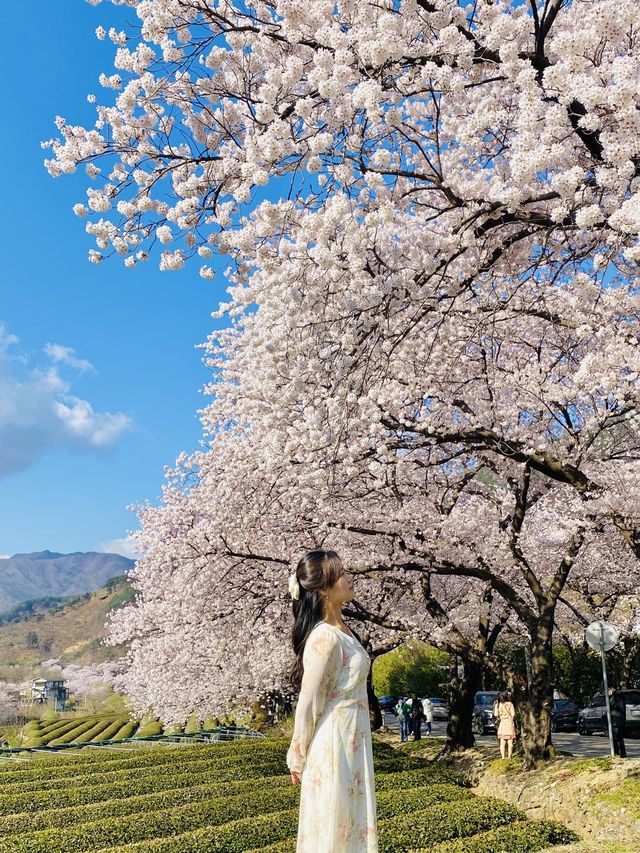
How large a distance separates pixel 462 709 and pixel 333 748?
40.8ft

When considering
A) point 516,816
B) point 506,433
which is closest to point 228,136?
point 506,433

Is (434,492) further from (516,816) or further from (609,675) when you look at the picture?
(609,675)

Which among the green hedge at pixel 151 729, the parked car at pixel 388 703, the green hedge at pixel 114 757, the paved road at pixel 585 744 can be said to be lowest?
the green hedge at pixel 151 729

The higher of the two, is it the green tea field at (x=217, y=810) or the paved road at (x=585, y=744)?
the green tea field at (x=217, y=810)

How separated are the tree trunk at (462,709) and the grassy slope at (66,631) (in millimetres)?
84065

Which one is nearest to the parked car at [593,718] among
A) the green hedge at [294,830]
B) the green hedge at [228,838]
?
the green hedge at [294,830]

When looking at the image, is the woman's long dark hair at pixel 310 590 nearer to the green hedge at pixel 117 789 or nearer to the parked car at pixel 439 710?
the green hedge at pixel 117 789

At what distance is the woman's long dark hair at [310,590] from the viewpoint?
378cm

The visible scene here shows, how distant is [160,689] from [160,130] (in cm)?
1727

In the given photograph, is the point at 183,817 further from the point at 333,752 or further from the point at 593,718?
the point at 593,718

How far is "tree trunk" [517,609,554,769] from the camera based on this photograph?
1085cm

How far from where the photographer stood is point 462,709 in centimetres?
1494

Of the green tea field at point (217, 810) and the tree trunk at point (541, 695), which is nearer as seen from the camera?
the green tea field at point (217, 810)

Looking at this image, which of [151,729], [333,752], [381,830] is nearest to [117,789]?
[381,830]
